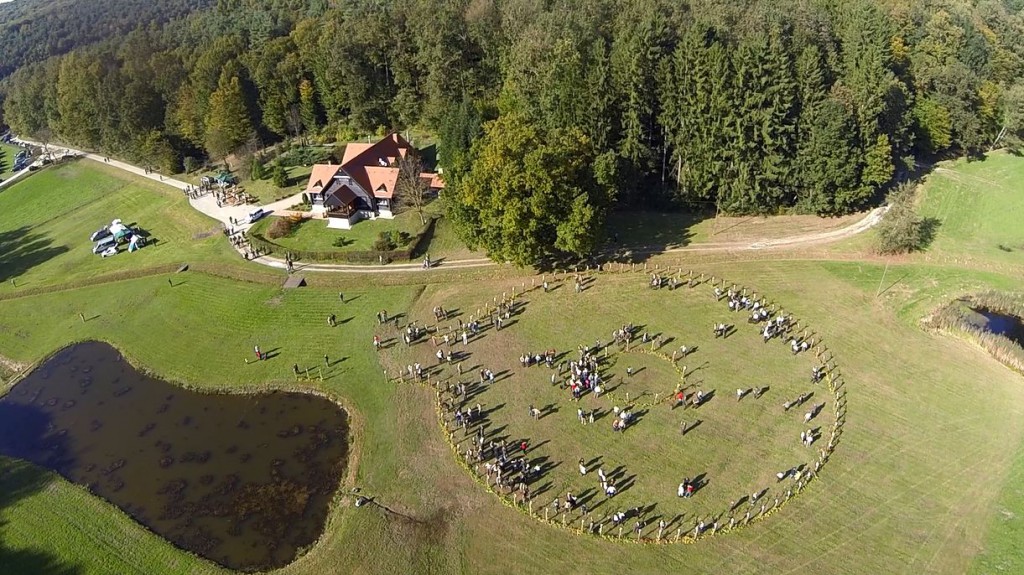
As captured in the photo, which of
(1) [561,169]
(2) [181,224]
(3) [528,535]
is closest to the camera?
(3) [528,535]

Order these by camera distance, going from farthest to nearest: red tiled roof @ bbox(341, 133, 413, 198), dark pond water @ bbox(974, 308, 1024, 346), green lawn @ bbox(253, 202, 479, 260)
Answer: red tiled roof @ bbox(341, 133, 413, 198)
green lawn @ bbox(253, 202, 479, 260)
dark pond water @ bbox(974, 308, 1024, 346)

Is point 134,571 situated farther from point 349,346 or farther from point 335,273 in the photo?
point 335,273

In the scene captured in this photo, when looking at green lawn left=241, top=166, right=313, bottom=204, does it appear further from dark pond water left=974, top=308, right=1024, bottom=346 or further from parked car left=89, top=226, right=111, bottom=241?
dark pond water left=974, top=308, right=1024, bottom=346

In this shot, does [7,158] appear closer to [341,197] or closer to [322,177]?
[322,177]

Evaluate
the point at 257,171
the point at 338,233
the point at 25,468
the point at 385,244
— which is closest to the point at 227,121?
the point at 257,171

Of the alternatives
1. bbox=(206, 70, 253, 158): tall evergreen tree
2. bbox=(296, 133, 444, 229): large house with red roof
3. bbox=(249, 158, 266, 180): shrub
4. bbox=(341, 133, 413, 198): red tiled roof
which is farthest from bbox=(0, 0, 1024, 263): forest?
bbox=(249, 158, 266, 180): shrub

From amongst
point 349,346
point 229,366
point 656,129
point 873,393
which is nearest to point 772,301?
point 873,393

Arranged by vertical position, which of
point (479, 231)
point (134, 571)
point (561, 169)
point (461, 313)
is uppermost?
point (561, 169)
